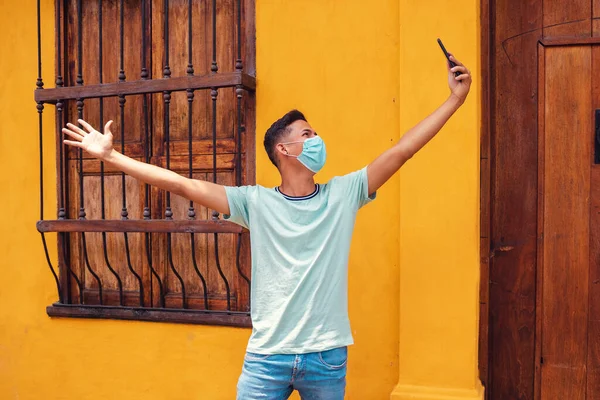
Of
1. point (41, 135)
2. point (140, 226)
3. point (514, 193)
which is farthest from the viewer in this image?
point (41, 135)

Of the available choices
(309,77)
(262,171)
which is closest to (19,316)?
(262,171)

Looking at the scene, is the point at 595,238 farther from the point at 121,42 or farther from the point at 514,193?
the point at 121,42

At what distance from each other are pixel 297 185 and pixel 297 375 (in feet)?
2.31

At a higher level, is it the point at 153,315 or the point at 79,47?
the point at 79,47

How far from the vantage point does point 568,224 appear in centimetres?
334

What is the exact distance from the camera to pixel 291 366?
2.52 m

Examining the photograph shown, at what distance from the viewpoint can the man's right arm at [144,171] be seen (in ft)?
8.32

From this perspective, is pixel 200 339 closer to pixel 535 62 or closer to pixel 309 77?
pixel 309 77

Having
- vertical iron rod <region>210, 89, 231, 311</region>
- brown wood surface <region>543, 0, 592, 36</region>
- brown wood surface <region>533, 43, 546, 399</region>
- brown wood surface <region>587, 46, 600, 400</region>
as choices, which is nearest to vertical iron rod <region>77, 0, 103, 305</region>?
vertical iron rod <region>210, 89, 231, 311</region>

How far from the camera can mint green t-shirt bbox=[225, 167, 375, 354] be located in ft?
8.39

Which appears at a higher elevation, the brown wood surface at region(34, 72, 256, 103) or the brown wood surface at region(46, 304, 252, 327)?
the brown wood surface at region(34, 72, 256, 103)

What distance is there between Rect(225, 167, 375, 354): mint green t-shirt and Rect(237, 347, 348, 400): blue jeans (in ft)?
0.11

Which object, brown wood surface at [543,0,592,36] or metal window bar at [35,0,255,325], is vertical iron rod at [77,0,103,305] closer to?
metal window bar at [35,0,255,325]

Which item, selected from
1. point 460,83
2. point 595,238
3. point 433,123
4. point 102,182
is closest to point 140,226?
point 102,182
